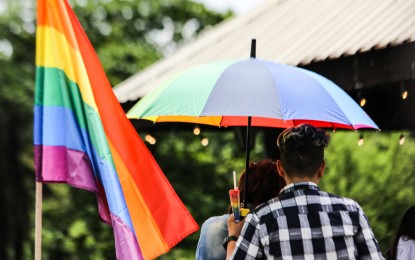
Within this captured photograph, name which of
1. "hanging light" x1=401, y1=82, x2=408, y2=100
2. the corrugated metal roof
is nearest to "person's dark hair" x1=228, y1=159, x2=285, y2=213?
the corrugated metal roof

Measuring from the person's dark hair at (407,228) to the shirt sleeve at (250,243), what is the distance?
2.16 m

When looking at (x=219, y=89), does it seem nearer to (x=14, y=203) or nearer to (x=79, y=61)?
(x=79, y=61)

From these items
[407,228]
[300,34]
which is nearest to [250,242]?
[407,228]

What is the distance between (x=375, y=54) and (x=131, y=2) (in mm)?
20117

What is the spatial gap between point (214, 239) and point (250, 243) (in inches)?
30.3

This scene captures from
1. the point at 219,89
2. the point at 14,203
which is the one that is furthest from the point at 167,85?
the point at 14,203

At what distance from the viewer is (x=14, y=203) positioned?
2442 centimetres

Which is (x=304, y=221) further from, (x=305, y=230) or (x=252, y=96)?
(x=252, y=96)

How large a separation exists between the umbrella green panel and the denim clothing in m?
0.55

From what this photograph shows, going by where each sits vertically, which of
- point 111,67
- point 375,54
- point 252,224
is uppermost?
point 111,67

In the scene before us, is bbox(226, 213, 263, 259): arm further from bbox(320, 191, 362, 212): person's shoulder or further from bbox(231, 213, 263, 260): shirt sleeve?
bbox(320, 191, 362, 212): person's shoulder

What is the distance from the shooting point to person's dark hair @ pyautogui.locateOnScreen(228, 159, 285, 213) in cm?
416

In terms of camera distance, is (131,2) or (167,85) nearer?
(167,85)

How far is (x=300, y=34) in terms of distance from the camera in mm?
7680
